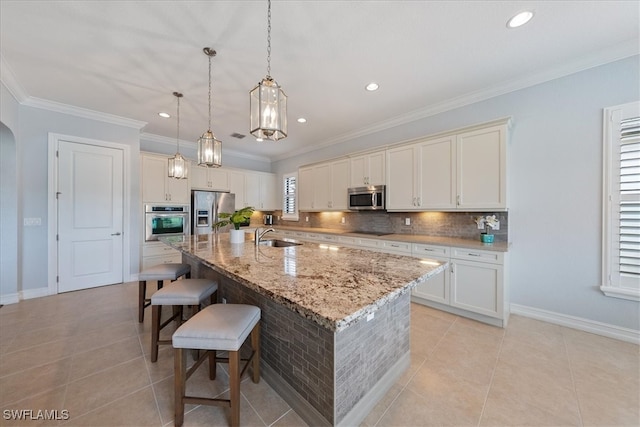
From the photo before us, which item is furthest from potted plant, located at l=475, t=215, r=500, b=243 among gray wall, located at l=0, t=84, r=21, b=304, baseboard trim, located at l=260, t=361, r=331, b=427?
gray wall, located at l=0, t=84, r=21, b=304

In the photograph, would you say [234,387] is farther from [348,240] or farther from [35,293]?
[35,293]

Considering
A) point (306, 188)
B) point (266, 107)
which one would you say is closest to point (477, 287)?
point (266, 107)

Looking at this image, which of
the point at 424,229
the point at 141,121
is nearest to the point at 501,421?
the point at 424,229

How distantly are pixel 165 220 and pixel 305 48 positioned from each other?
3926 mm

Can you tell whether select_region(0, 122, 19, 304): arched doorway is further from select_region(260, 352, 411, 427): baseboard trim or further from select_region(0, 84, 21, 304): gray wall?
select_region(260, 352, 411, 427): baseboard trim

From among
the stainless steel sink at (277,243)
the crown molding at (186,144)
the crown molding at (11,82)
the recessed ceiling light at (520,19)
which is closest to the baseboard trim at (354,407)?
the stainless steel sink at (277,243)

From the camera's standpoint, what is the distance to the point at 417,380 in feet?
5.78

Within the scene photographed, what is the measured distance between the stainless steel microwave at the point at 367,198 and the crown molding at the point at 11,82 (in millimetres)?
4412

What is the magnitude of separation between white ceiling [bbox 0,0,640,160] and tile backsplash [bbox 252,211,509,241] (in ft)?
5.25

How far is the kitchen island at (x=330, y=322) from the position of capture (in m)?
1.03

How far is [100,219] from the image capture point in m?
3.81

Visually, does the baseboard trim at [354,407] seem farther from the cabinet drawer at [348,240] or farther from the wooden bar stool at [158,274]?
the cabinet drawer at [348,240]

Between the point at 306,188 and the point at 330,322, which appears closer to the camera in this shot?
the point at 330,322

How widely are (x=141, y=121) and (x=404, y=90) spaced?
4.27m
